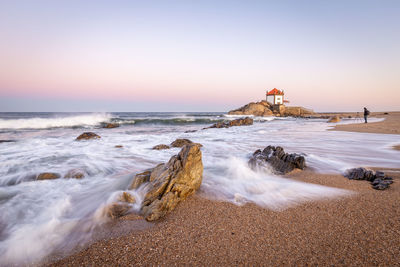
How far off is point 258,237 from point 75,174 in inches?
165

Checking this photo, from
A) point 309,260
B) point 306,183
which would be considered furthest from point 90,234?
point 306,183

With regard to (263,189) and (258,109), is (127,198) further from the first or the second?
(258,109)

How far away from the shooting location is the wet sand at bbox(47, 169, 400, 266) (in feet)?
5.72

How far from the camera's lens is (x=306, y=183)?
3.63 metres

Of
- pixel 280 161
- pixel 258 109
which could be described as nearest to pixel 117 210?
pixel 280 161

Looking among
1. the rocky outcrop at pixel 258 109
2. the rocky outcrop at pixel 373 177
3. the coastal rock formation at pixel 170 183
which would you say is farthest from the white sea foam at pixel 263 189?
the rocky outcrop at pixel 258 109

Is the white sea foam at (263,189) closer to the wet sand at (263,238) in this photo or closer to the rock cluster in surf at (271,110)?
the wet sand at (263,238)

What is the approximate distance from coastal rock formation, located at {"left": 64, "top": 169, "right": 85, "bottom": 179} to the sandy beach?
2.53 m

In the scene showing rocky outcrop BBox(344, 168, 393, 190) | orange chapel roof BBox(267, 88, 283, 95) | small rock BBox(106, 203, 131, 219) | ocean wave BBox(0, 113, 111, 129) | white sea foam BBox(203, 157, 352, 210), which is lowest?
small rock BBox(106, 203, 131, 219)

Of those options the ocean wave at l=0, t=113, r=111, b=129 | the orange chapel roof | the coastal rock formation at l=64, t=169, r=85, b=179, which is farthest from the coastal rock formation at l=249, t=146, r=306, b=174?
the orange chapel roof

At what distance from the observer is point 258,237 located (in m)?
2.05

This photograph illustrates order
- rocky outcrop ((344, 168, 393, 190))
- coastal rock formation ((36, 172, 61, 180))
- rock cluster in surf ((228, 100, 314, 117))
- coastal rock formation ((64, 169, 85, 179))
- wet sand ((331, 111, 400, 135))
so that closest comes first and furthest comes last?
rocky outcrop ((344, 168, 393, 190)) < coastal rock formation ((36, 172, 61, 180)) < coastal rock formation ((64, 169, 85, 179)) < wet sand ((331, 111, 400, 135)) < rock cluster in surf ((228, 100, 314, 117))

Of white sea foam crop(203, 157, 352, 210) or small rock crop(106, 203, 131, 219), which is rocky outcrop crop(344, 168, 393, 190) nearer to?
white sea foam crop(203, 157, 352, 210)

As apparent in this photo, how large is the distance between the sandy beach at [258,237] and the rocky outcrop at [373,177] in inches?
14.5
